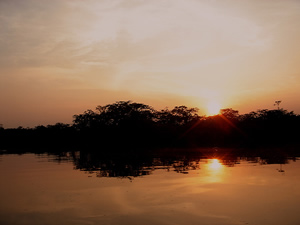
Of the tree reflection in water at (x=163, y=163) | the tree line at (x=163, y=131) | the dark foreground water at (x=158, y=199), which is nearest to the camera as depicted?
the dark foreground water at (x=158, y=199)

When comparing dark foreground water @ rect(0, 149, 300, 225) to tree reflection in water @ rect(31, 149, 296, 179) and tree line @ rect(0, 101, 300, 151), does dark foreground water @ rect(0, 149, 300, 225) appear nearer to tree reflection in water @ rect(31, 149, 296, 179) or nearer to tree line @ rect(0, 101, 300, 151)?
tree reflection in water @ rect(31, 149, 296, 179)

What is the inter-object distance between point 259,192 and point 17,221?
12775mm

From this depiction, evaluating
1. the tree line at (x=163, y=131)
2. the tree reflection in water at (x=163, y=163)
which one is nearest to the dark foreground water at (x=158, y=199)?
the tree reflection in water at (x=163, y=163)

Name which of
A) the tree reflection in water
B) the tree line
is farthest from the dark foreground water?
the tree line

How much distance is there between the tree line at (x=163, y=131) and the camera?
259 ft

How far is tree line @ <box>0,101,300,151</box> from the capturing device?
78938 mm

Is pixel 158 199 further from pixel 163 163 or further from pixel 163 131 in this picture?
pixel 163 131

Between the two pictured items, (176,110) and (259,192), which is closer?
(259,192)

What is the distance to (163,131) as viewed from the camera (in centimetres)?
8506

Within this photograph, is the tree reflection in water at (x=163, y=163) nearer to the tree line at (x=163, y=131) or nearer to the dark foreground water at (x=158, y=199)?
the dark foreground water at (x=158, y=199)

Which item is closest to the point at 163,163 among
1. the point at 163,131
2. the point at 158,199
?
the point at 158,199

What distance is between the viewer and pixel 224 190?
1923cm

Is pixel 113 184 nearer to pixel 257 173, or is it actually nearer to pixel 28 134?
pixel 257 173

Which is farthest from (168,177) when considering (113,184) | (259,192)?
(259,192)
